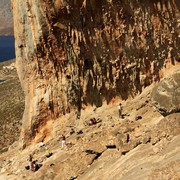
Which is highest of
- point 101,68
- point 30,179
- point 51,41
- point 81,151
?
point 51,41

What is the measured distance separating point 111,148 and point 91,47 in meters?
8.04

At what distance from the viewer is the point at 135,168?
19609mm

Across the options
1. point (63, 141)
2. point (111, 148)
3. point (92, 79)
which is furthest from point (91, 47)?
point (111, 148)

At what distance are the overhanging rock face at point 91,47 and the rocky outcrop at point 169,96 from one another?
17.1 feet

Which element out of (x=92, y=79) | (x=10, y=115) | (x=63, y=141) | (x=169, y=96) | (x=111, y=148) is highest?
(x=169, y=96)

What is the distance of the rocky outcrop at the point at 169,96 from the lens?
22500 millimetres

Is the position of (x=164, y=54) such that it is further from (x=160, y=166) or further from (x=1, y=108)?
(x=1, y=108)

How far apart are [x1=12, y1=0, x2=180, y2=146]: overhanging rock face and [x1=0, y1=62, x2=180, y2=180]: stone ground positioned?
4.20ft

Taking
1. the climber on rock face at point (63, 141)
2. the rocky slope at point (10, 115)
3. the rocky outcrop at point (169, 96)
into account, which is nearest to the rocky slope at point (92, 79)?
the rocky outcrop at point (169, 96)

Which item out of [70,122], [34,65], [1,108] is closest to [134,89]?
[70,122]

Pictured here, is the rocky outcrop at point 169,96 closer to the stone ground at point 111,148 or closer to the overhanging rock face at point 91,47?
the stone ground at point 111,148

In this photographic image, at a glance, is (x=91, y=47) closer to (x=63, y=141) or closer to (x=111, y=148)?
(x=63, y=141)

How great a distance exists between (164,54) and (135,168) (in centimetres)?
1077

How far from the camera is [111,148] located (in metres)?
24.3
